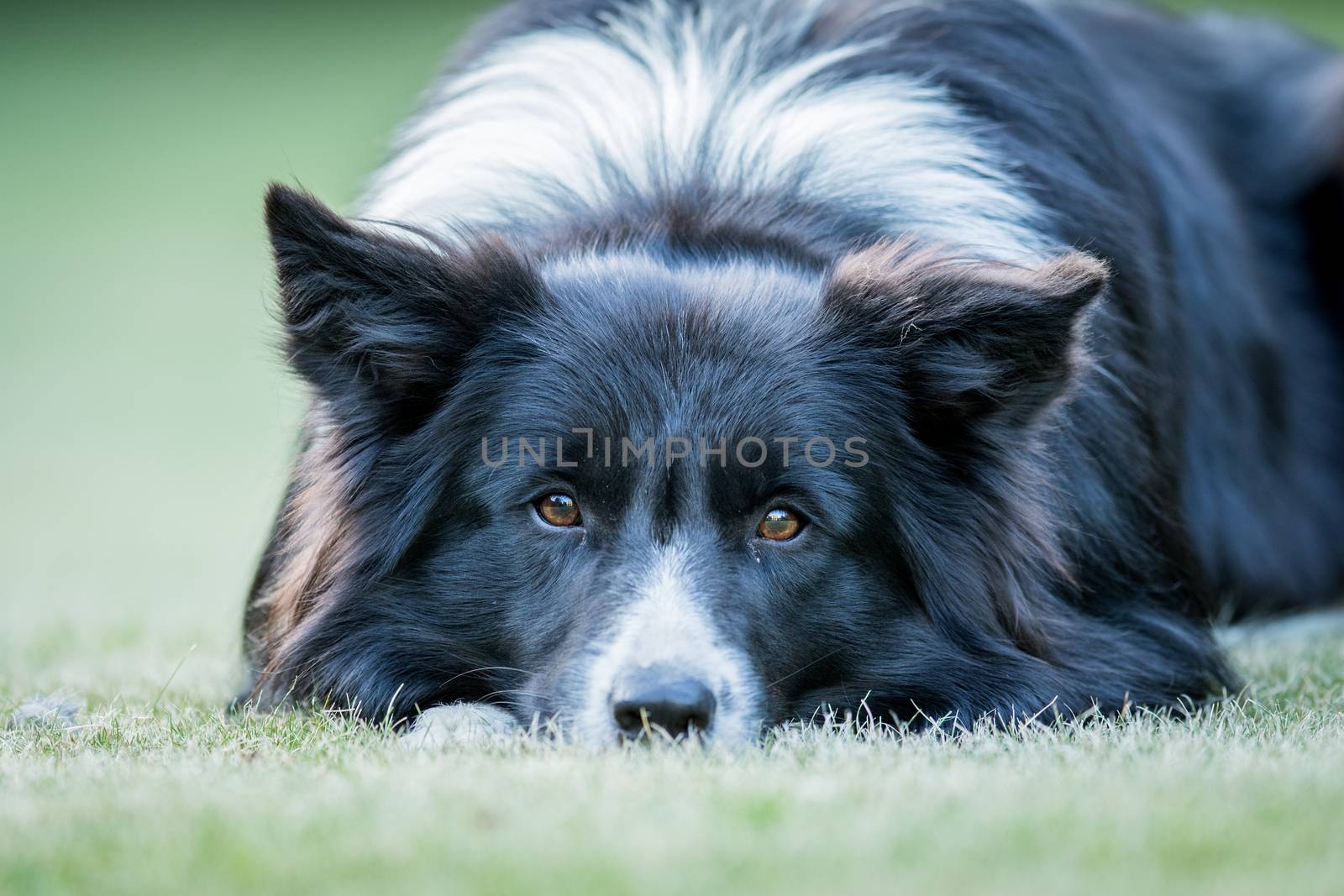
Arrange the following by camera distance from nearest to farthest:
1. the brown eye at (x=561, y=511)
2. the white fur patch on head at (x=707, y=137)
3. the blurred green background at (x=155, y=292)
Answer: the brown eye at (x=561, y=511)
the white fur patch on head at (x=707, y=137)
the blurred green background at (x=155, y=292)

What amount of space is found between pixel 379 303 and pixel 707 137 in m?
1.29

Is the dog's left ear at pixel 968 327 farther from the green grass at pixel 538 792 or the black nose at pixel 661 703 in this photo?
the black nose at pixel 661 703

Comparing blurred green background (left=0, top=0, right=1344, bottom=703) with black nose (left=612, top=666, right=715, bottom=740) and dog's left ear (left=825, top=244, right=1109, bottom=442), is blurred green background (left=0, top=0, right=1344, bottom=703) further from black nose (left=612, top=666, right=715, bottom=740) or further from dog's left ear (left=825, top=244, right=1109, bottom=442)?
dog's left ear (left=825, top=244, right=1109, bottom=442)

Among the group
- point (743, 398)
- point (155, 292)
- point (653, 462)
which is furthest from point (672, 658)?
point (155, 292)

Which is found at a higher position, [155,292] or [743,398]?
[743,398]

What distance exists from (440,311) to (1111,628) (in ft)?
6.65

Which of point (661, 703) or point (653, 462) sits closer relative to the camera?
point (661, 703)

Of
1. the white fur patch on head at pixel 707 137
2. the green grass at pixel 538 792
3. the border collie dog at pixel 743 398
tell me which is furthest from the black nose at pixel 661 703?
the white fur patch on head at pixel 707 137

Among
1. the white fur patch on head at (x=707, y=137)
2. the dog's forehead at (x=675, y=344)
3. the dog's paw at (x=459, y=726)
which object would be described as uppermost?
the white fur patch on head at (x=707, y=137)

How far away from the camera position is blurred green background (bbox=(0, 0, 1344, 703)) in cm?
645

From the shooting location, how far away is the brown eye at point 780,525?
12.8 feet

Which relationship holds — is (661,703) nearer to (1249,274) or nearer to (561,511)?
(561,511)

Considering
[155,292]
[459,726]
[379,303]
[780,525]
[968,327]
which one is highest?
[379,303]

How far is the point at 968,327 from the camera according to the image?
154 inches
